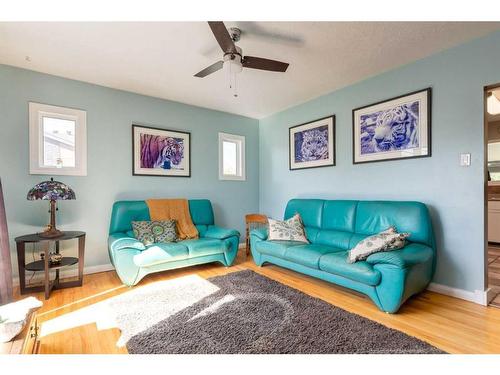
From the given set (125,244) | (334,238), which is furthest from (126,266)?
(334,238)

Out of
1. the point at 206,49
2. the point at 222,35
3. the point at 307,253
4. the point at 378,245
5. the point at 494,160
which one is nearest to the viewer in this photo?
the point at 222,35

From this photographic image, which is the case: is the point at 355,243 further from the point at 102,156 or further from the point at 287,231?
the point at 102,156

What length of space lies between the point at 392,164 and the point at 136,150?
11.4 feet

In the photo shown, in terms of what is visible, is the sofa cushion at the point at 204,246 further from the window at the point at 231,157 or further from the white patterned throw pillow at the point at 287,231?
the window at the point at 231,157

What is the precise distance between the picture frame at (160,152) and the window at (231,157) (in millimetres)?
639

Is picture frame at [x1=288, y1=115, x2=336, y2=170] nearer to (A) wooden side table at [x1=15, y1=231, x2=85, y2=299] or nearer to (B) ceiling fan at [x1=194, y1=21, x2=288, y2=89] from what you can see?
(B) ceiling fan at [x1=194, y1=21, x2=288, y2=89]

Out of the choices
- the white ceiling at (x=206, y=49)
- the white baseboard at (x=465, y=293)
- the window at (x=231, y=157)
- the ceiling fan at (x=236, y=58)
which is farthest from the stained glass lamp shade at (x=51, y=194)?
the white baseboard at (x=465, y=293)

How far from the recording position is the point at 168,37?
2.35 metres

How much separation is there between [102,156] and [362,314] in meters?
3.58

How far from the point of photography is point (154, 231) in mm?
3357
